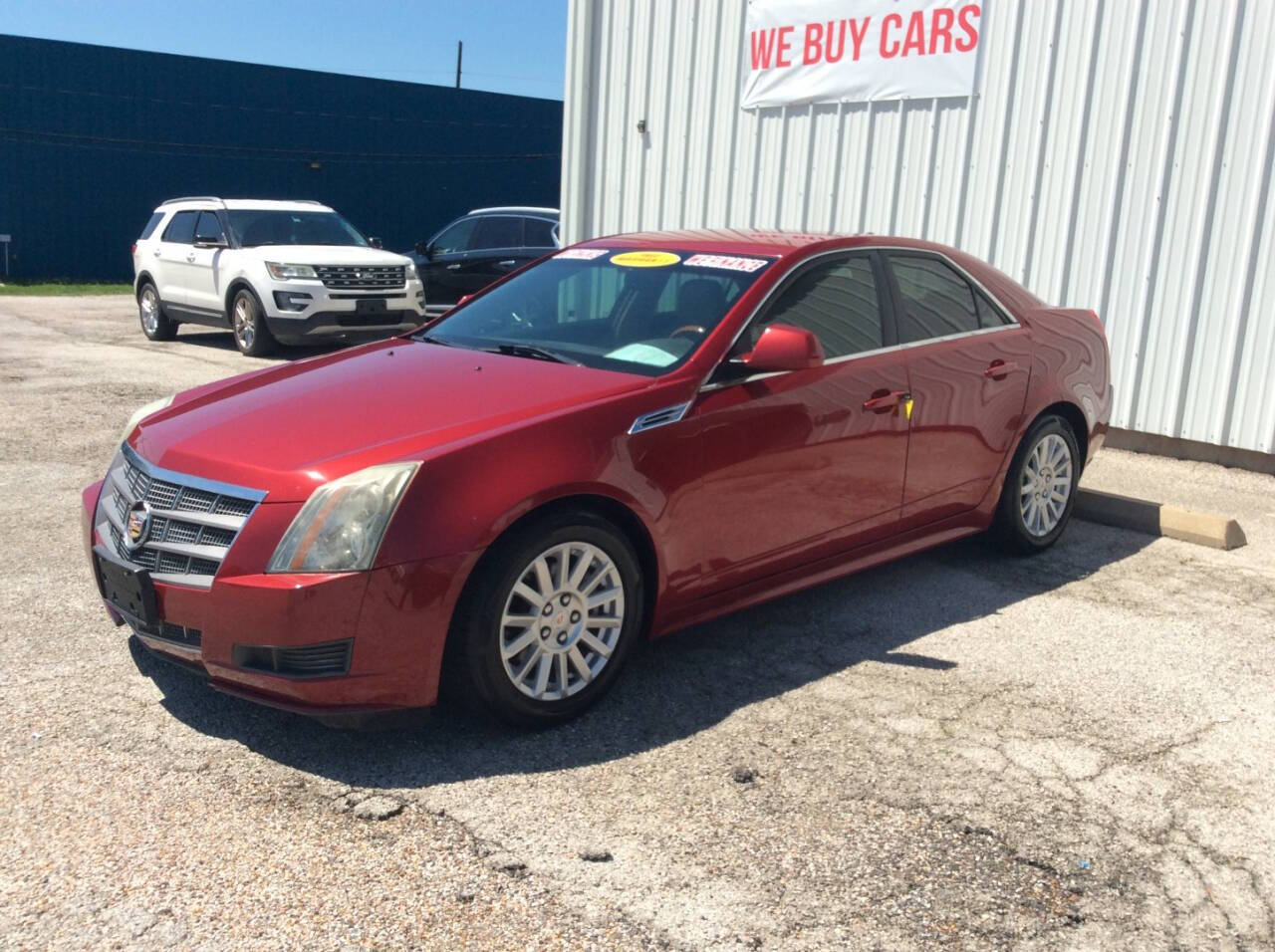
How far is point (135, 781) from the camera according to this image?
3562mm

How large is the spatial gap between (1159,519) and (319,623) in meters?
5.02

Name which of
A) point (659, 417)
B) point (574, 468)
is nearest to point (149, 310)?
point (659, 417)

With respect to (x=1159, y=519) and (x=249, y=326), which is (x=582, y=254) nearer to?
(x=1159, y=519)

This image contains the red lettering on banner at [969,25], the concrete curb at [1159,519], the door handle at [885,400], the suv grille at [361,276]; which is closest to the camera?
the door handle at [885,400]

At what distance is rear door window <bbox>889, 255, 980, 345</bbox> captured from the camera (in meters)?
5.37

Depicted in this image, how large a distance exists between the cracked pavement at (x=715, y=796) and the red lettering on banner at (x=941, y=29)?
5.35 metres

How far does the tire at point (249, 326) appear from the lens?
13.4 meters

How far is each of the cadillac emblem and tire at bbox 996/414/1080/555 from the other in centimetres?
Result: 391

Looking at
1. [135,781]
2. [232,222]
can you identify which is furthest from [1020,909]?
[232,222]

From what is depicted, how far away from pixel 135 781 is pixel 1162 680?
3.64m

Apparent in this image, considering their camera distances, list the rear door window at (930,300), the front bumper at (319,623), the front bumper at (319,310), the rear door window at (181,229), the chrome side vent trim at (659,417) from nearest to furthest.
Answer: the front bumper at (319,623), the chrome side vent trim at (659,417), the rear door window at (930,300), the front bumper at (319,310), the rear door window at (181,229)

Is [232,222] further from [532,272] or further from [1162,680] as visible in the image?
[1162,680]

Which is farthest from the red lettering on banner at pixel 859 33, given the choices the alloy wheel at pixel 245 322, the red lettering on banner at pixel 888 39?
the alloy wheel at pixel 245 322

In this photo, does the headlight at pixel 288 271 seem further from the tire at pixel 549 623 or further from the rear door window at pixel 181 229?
the tire at pixel 549 623
